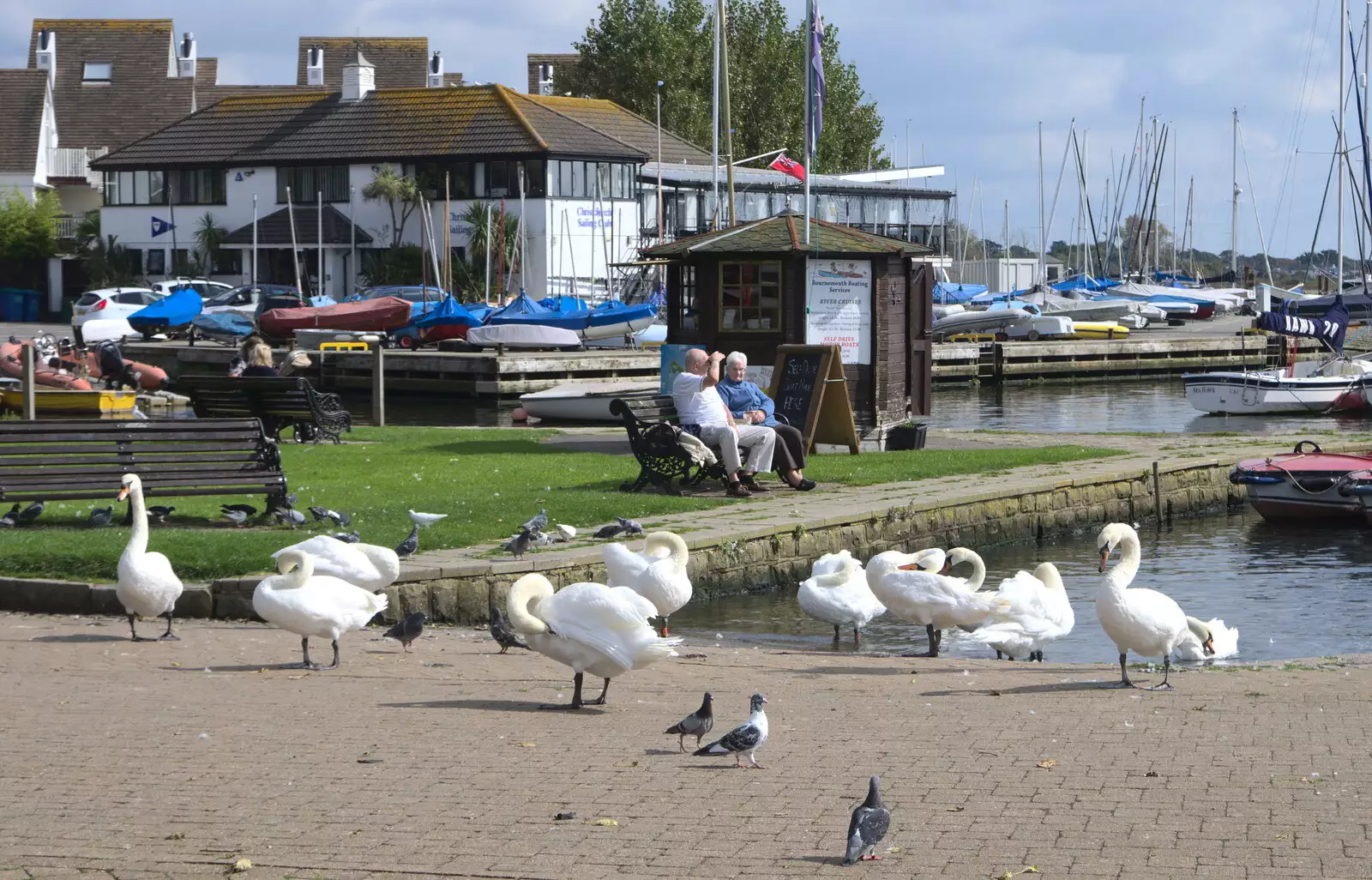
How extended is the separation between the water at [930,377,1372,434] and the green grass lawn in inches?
540

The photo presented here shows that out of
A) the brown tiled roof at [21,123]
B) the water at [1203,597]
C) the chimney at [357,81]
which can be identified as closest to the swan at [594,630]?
the water at [1203,597]

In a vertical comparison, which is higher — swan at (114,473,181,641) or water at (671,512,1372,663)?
swan at (114,473,181,641)

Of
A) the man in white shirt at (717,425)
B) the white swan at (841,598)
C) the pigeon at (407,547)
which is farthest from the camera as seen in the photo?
the man in white shirt at (717,425)

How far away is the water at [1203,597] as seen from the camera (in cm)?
1327

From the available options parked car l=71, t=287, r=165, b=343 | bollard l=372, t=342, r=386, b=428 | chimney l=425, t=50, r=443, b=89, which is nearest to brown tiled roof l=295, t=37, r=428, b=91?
chimney l=425, t=50, r=443, b=89

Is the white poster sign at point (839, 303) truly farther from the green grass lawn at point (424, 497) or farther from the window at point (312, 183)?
the window at point (312, 183)

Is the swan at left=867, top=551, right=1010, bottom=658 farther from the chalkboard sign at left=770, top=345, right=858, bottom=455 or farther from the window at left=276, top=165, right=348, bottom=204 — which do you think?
the window at left=276, top=165, right=348, bottom=204

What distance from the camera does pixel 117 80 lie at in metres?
89.9

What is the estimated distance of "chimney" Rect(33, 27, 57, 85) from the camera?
294 ft

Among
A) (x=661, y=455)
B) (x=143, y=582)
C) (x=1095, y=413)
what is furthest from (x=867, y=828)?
(x=1095, y=413)

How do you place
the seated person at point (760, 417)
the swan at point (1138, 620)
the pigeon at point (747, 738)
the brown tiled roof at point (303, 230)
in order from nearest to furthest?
1. the pigeon at point (747, 738)
2. the swan at point (1138, 620)
3. the seated person at point (760, 417)
4. the brown tiled roof at point (303, 230)

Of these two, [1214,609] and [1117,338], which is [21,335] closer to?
[1117,338]

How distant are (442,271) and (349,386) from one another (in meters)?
19.2

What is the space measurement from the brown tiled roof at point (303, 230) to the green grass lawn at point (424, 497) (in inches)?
1801
